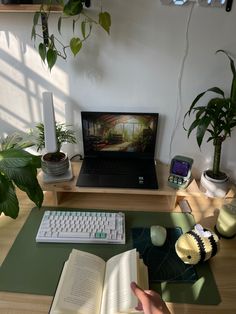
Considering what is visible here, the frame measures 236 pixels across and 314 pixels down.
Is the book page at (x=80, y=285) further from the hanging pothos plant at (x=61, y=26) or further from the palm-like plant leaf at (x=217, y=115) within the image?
the hanging pothos plant at (x=61, y=26)

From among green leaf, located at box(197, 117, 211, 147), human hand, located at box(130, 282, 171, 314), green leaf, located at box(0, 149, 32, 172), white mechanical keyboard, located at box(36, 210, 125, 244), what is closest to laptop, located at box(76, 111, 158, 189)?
white mechanical keyboard, located at box(36, 210, 125, 244)

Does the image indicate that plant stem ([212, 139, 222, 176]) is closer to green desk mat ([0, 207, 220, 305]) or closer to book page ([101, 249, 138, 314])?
green desk mat ([0, 207, 220, 305])

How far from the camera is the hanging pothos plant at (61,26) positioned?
1043mm

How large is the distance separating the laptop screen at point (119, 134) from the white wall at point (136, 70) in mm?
67

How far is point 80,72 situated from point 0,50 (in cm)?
40

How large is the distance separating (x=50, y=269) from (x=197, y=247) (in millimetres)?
526

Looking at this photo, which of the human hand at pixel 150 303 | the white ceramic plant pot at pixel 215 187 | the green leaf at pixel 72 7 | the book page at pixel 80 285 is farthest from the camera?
the white ceramic plant pot at pixel 215 187

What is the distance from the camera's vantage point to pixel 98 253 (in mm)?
985

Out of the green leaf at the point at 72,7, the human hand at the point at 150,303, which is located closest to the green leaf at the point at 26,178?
the human hand at the point at 150,303

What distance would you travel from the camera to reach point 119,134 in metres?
1.35

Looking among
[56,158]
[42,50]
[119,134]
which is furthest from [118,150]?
[42,50]

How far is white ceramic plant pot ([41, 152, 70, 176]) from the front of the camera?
1.21 m

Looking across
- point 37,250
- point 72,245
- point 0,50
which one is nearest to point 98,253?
point 72,245

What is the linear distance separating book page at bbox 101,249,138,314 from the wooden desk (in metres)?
0.15
